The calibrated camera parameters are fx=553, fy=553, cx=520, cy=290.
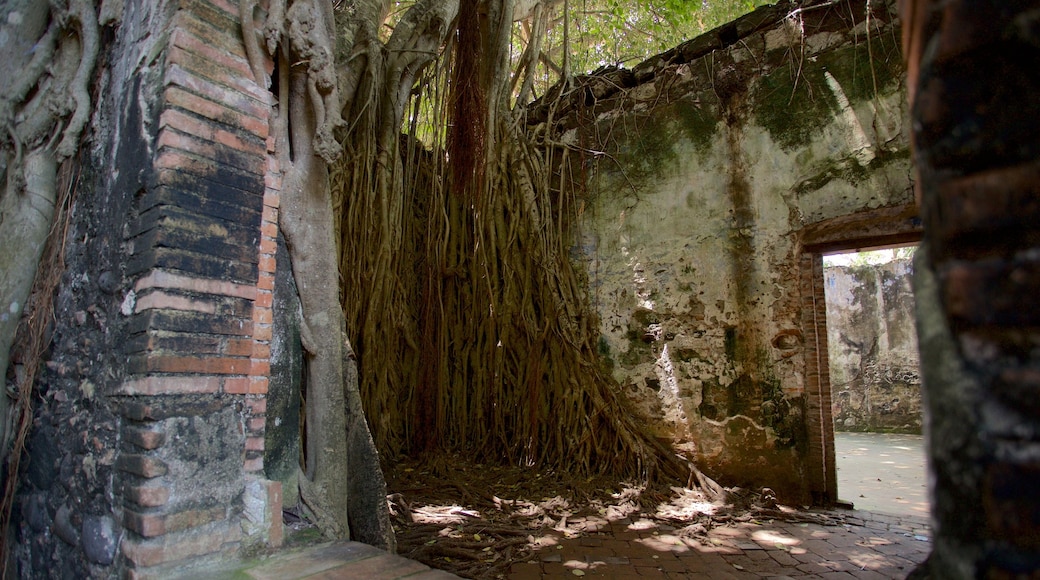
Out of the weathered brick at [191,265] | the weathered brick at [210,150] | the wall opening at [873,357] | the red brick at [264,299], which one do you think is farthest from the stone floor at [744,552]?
the wall opening at [873,357]

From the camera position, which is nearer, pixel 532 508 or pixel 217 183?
pixel 217 183

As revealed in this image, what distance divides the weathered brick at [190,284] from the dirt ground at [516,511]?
1577 mm

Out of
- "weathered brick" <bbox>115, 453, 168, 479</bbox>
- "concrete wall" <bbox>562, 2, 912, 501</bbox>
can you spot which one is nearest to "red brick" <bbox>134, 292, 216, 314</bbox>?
"weathered brick" <bbox>115, 453, 168, 479</bbox>

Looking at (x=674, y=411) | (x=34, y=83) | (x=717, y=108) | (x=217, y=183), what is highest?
(x=717, y=108)

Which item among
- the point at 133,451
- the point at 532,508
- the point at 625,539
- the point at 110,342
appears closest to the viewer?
the point at 133,451

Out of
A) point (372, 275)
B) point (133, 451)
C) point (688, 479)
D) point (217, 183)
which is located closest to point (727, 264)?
point (688, 479)

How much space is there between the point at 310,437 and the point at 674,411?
2768 millimetres

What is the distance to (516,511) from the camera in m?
3.59

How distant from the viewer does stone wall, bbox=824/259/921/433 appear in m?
8.74

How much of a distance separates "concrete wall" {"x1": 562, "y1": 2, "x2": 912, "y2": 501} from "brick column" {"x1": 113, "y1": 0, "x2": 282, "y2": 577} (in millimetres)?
3123

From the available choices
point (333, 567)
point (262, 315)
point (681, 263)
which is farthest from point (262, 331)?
point (681, 263)

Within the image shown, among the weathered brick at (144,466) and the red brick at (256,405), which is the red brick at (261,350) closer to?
the red brick at (256,405)

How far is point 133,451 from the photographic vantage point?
177cm

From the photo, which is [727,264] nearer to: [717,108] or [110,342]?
[717,108]
